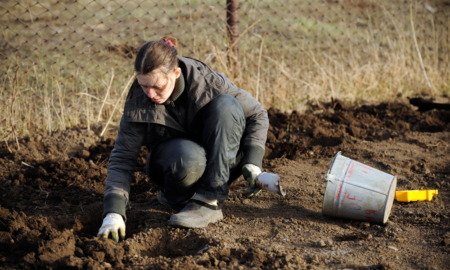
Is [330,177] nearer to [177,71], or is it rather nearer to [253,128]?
[253,128]

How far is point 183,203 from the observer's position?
3355mm

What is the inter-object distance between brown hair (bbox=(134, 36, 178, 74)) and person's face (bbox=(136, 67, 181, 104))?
27 mm

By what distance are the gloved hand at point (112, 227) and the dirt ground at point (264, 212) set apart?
0.07 m

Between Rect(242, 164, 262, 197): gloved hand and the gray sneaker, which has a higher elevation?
Rect(242, 164, 262, 197): gloved hand

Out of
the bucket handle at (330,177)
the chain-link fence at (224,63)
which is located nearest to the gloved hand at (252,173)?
the bucket handle at (330,177)

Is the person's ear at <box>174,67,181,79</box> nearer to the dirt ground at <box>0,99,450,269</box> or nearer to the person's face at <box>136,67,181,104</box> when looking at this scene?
the person's face at <box>136,67,181,104</box>

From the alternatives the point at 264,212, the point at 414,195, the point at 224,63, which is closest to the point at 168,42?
the point at 264,212

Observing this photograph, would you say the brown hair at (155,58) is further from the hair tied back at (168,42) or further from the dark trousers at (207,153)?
the dark trousers at (207,153)

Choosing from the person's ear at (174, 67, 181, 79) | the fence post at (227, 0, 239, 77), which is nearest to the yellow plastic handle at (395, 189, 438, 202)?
the person's ear at (174, 67, 181, 79)

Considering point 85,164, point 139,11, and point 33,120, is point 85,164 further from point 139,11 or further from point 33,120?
point 139,11

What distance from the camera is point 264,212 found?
11.0 feet

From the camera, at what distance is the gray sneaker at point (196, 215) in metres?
3.03

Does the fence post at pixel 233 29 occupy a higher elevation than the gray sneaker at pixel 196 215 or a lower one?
higher

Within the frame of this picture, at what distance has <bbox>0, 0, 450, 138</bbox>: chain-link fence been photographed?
4.99 metres
